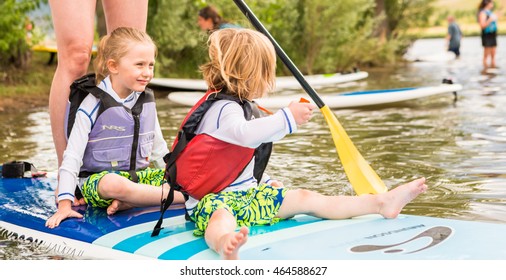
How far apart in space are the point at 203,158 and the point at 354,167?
2.46ft

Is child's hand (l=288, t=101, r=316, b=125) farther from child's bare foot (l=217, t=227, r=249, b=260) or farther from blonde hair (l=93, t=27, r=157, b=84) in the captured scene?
blonde hair (l=93, t=27, r=157, b=84)

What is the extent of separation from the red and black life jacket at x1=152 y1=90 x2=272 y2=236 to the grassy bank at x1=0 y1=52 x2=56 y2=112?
5150mm

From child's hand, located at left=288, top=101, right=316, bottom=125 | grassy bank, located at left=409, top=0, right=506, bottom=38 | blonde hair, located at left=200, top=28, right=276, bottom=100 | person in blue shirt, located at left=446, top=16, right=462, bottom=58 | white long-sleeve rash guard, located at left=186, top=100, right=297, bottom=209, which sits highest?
blonde hair, located at left=200, top=28, right=276, bottom=100

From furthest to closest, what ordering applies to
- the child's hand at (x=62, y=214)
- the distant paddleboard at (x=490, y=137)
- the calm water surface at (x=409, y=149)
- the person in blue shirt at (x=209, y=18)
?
the person in blue shirt at (x=209, y=18)
the distant paddleboard at (x=490, y=137)
the calm water surface at (x=409, y=149)
the child's hand at (x=62, y=214)

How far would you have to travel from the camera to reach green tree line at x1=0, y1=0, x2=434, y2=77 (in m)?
9.11

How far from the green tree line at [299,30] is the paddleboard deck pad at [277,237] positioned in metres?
4.88

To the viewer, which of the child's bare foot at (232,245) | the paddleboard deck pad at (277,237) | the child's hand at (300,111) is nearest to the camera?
the child's bare foot at (232,245)

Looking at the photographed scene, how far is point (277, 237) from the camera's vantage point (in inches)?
103

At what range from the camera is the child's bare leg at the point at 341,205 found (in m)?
2.80

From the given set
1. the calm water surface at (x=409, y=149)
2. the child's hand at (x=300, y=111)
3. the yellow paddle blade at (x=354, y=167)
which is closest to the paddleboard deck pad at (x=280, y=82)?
the calm water surface at (x=409, y=149)

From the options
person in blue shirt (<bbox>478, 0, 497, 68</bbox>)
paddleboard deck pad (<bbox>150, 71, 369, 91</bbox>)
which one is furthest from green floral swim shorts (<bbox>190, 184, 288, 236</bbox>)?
person in blue shirt (<bbox>478, 0, 497, 68</bbox>)

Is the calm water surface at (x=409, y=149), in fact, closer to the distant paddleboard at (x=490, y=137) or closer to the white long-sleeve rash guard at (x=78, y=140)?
the distant paddleboard at (x=490, y=137)

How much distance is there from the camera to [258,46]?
2709mm

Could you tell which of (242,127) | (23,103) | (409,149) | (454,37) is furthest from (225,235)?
(454,37)
